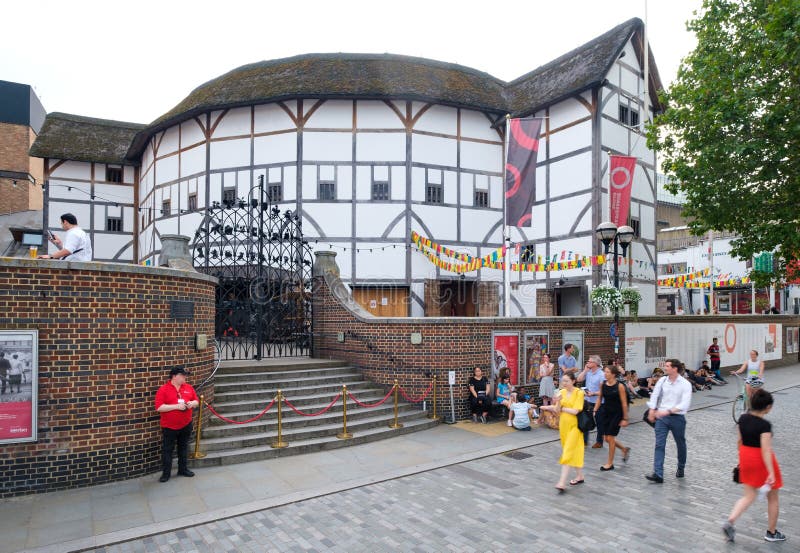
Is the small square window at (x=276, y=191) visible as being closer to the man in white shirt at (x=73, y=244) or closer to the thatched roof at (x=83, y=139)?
the thatched roof at (x=83, y=139)

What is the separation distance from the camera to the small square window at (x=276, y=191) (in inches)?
824

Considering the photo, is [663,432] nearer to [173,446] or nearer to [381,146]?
[173,446]

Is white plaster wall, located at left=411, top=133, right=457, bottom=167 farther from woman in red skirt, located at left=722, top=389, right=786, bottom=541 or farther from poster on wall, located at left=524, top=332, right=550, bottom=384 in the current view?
woman in red skirt, located at left=722, top=389, right=786, bottom=541

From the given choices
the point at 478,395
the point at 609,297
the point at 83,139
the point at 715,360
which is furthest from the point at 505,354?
the point at 83,139

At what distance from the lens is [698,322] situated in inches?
756

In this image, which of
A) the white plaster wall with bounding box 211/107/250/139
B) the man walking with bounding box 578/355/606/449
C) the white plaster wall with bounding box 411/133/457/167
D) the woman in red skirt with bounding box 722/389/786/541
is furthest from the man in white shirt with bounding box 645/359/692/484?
the white plaster wall with bounding box 211/107/250/139

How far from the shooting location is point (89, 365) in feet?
24.0

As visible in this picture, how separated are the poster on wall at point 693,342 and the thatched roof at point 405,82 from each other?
9594 millimetres

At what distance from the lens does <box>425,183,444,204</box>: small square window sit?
21297 millimetres

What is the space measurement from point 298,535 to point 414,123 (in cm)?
1801

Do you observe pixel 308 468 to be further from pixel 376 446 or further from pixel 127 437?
pixel 127 437

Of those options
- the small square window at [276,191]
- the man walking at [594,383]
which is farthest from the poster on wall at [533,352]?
the small square window at [276,191]

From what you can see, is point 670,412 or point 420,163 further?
point 420,163

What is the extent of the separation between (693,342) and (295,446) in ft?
52.5
